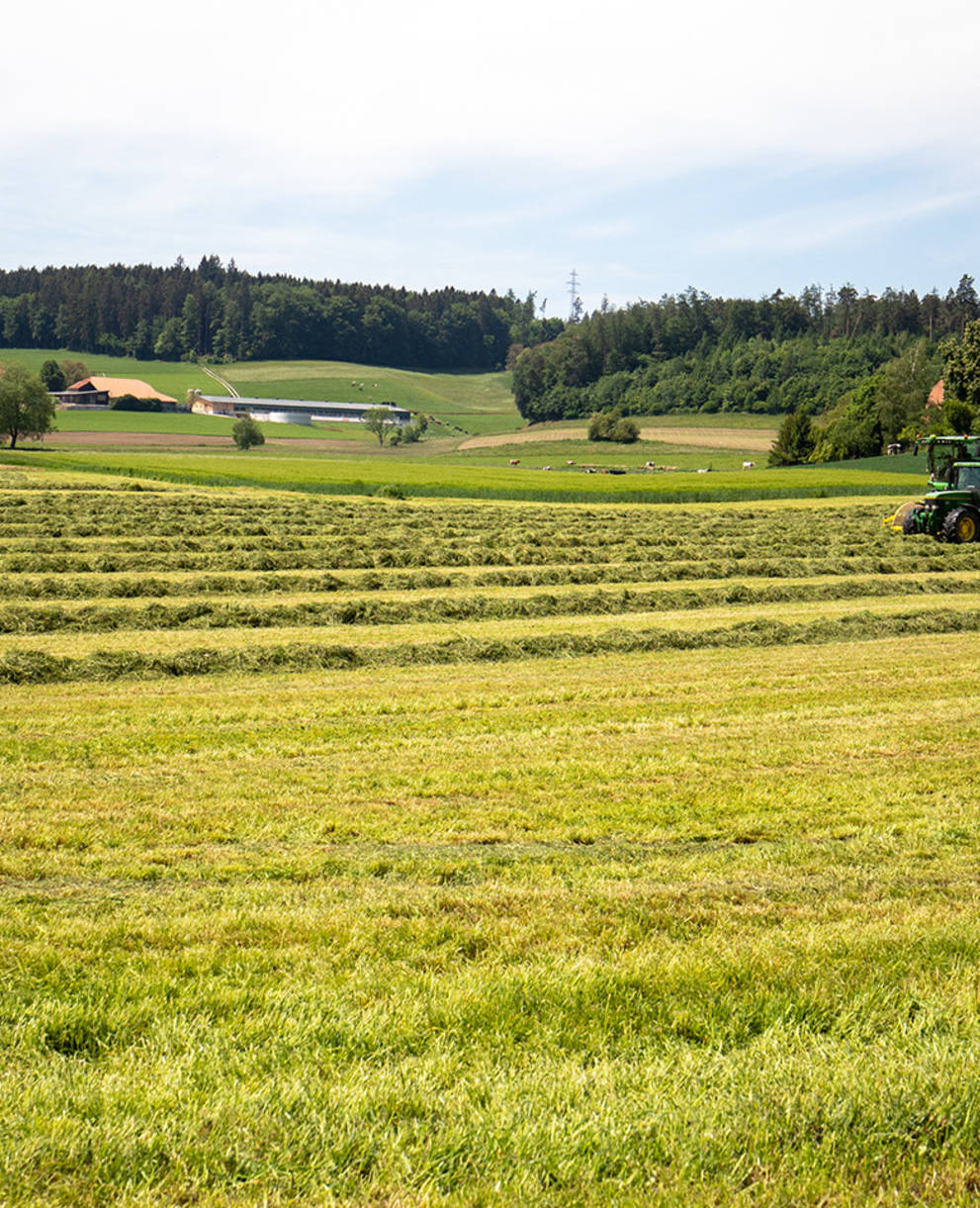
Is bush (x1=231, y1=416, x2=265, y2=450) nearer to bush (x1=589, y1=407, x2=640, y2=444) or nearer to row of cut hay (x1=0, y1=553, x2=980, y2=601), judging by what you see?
bush (x1=589, y1=407, x2=640, y2=444)

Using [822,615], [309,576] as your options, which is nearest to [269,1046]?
[822,615]

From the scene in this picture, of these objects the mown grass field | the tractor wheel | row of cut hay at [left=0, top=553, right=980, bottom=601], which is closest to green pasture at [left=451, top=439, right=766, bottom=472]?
the tractor wheel

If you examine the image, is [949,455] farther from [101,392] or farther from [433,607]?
[101,392]

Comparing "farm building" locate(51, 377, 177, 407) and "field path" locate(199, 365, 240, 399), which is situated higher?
"field path" locate(199, 365, 240, 399)

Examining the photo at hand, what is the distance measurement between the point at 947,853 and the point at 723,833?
5.38 feet

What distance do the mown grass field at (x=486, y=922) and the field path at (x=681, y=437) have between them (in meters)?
120

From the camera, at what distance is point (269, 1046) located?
4.73 metres

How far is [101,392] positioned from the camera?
165125 mm

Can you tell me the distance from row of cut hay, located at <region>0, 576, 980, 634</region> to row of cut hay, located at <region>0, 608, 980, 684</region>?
3355 millimetres

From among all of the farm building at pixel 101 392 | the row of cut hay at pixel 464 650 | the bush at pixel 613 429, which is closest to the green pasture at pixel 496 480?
the row of cut hay at pixel 464 650

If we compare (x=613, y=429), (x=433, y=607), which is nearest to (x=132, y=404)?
(x=613, y=429)

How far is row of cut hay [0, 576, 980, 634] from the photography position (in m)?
20.1

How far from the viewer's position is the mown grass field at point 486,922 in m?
3.95

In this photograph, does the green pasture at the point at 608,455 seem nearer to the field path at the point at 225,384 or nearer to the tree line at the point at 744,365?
the tree line at the point at 744,365
